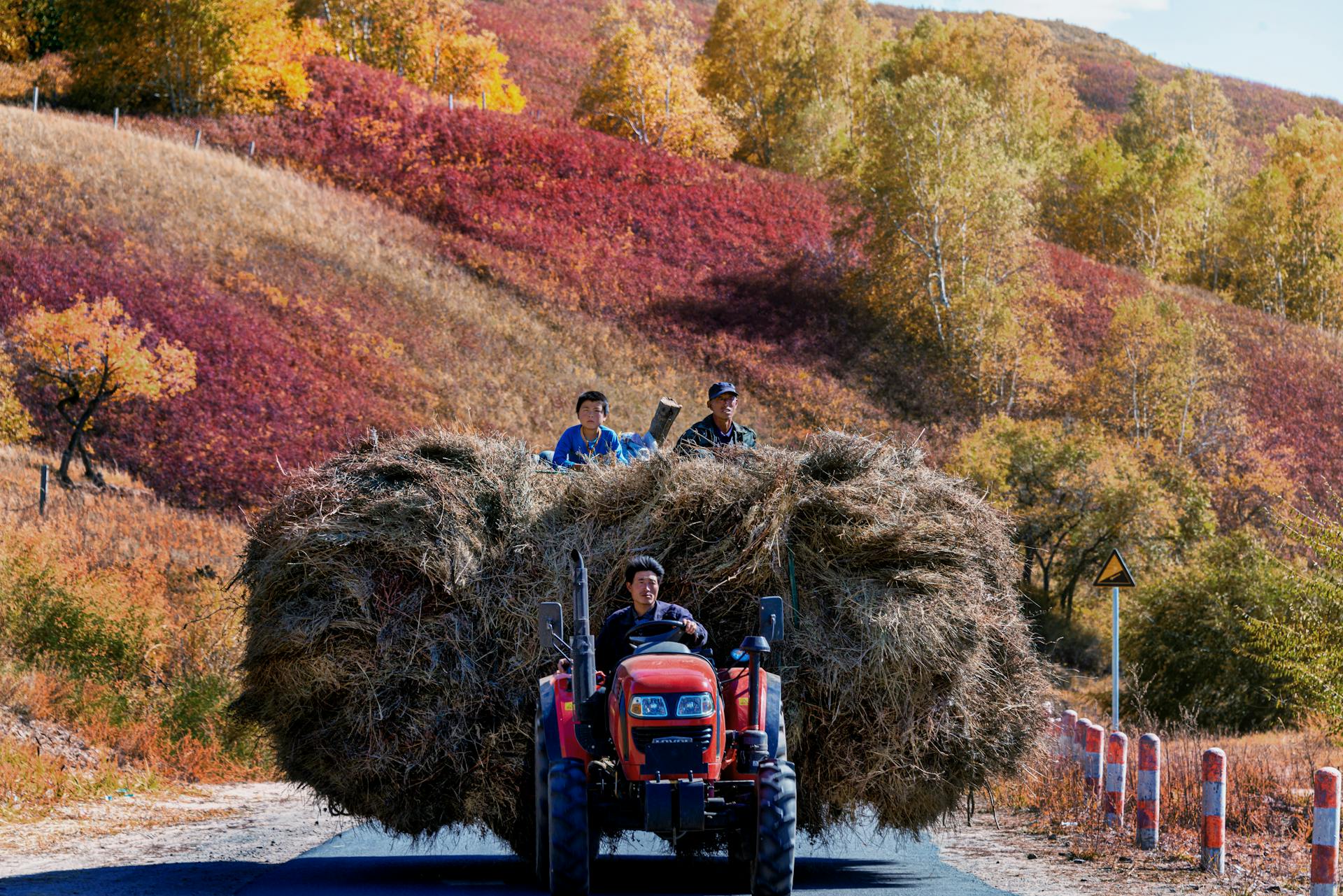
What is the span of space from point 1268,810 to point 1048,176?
71.3 metres

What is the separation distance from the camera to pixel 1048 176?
265ft

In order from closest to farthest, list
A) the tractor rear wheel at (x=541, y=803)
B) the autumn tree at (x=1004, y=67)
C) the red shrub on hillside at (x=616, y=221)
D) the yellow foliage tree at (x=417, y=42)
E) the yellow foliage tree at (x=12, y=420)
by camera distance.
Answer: the tractor rear wheel at (x=541, y=803)
the yellow foliage tree at (x=12, y=420)
the red shrub on hillside at (x=616, y=221)
the yellow foliage tree at (x=417, y=42)
the autumn tree at (x=1004, y=67)

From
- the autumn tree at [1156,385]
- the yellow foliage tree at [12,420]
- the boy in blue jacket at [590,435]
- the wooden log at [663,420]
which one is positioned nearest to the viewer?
the boy in blue jacket at [590,435]

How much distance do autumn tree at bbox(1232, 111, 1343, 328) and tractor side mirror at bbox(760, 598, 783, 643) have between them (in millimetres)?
71147

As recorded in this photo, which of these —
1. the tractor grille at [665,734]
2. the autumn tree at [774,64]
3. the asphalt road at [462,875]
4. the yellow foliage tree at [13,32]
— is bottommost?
the asphalt road at [462,875]

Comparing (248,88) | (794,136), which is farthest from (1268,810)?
(794,136)

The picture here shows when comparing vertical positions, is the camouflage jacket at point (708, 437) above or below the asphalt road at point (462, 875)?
above

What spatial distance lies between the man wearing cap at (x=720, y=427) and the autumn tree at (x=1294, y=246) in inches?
2669

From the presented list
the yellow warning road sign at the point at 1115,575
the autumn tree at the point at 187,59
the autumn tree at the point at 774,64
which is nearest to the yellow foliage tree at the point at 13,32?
the autumn tree at the point at 187,59

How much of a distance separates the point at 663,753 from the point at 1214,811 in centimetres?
502

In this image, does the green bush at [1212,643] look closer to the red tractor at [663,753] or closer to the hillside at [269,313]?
the red tractor at [663,753]

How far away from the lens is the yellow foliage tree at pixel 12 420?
34062 millimetres

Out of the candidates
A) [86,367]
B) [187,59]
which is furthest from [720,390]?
[187,59]

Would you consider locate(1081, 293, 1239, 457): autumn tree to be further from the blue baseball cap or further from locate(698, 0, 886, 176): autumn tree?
the blue baseball cap
